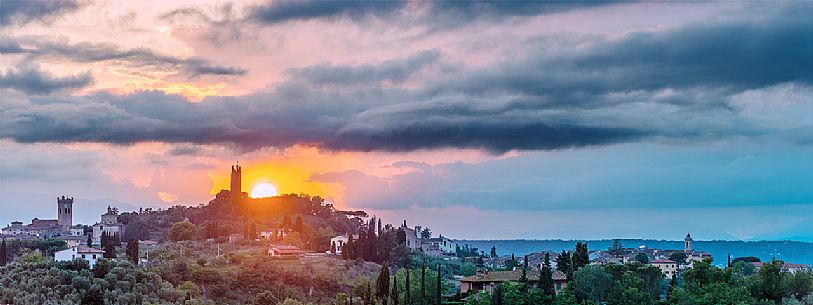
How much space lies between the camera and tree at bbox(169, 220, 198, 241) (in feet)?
325

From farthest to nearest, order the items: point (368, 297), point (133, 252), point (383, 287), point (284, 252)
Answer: point (284, 252) → point (133, 252) → point (383, 287) → point (368, 297)

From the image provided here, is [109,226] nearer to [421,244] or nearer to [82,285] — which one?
[421,244]

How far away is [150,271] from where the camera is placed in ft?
201

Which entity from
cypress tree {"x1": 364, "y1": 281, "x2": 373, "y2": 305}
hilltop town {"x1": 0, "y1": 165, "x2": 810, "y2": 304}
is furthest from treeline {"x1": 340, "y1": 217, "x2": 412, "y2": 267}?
cypress tree {"x1": 364, "y1": 281, "x2": 373, "y2": 305}

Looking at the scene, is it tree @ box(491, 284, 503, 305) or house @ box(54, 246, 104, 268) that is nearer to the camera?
tree @ box(491, 284, 503, 305)

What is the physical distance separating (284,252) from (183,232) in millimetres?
21803

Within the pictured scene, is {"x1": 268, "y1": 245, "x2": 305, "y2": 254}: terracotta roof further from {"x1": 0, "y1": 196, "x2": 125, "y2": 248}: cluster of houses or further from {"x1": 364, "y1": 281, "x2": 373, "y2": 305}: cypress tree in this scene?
{"x1": 0, "y1": 196, "x2": 125, "y2": 248}: cluster of houses

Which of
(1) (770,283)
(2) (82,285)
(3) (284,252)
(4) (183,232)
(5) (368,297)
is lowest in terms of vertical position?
(5) (368,297)

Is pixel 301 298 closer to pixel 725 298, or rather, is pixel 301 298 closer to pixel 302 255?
pixel 302 255

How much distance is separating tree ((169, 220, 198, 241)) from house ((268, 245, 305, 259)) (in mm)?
16809

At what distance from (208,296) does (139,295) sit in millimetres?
10565

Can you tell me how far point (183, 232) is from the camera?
98.9m

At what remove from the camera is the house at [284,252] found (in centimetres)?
7964

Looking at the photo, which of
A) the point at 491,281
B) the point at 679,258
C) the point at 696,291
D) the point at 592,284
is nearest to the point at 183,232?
the point at 491,281
